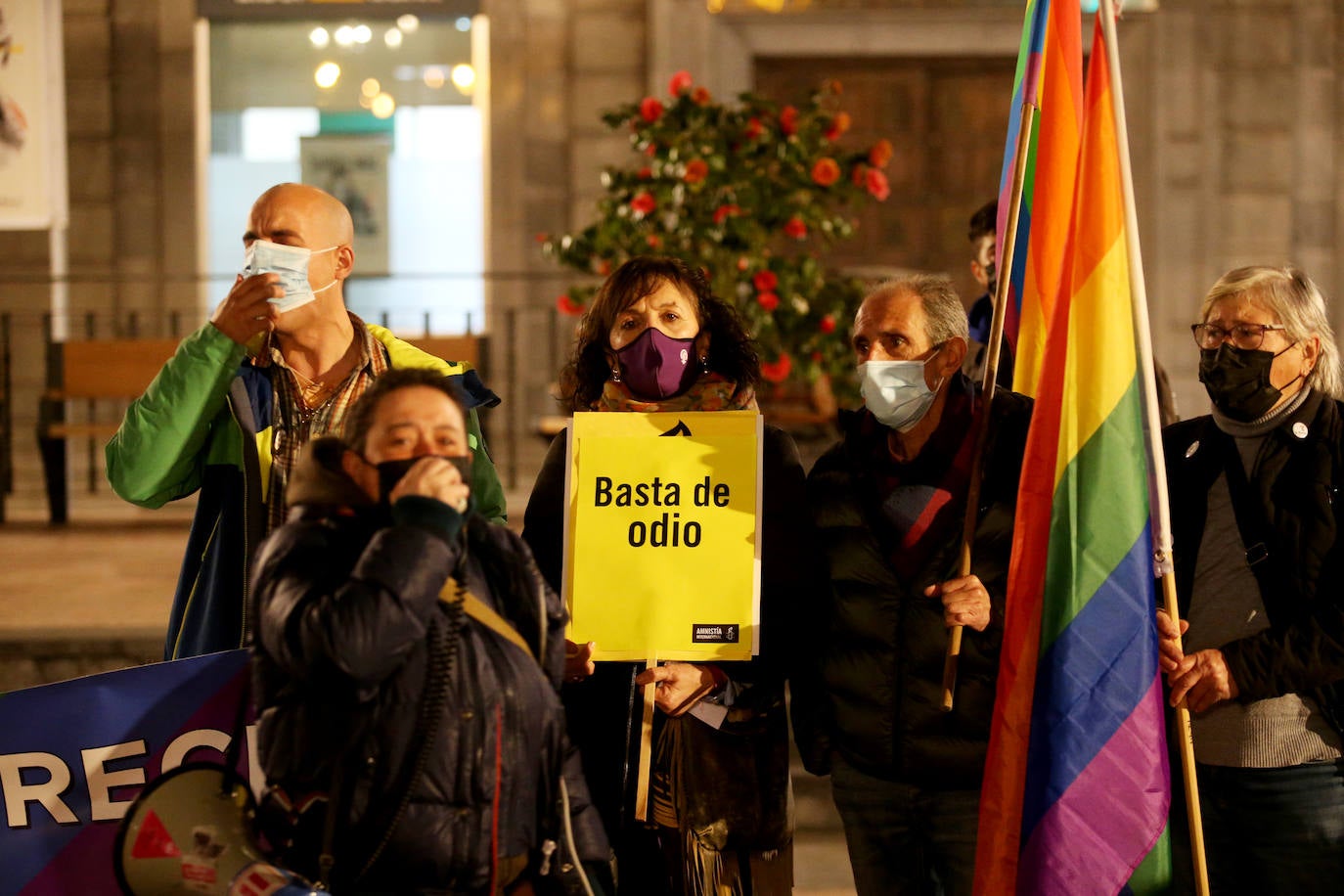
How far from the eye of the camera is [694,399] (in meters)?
2.93

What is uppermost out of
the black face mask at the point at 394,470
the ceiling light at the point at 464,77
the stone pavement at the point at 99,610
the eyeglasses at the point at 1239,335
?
the ceiling light at the point at 464,77

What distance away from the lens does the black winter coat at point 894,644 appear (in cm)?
279

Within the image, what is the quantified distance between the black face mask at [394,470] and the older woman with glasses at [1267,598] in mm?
1482

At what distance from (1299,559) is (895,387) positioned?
87 cm

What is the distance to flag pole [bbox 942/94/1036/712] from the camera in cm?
275

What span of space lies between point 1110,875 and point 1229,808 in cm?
37

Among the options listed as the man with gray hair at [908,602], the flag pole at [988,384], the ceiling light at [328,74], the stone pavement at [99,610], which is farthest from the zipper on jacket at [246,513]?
the ceiling light at [328,74]

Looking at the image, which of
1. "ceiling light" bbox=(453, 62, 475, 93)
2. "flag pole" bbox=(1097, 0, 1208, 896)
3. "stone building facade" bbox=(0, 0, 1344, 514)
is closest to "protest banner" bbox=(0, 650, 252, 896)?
"flag pole" bbox=(1097, 0, 1208, 896)

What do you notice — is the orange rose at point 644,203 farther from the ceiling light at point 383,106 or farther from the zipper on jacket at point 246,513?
the ceiling light at point 383,106

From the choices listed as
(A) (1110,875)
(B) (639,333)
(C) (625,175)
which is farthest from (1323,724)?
(C) (625,175)

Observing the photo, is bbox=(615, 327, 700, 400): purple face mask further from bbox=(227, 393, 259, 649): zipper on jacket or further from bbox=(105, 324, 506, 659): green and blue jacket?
bbox=(227, 393, 259, 649): zipper on jacket

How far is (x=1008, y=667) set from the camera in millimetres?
2805

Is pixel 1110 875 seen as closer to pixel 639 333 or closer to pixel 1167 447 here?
pixel 1167 447

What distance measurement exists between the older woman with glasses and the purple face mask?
1.08 metres
